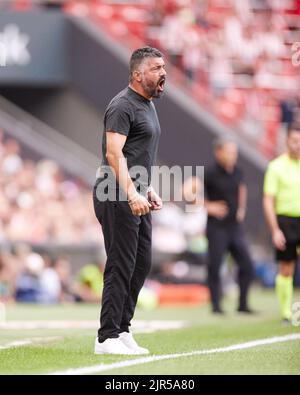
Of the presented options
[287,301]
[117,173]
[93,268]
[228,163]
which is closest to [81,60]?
[93,268]

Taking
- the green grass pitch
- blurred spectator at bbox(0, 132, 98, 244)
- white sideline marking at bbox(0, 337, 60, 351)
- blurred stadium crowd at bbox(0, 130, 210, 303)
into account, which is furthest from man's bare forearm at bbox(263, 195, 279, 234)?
blurred spectator at bbox(0, 132, 98, 244)

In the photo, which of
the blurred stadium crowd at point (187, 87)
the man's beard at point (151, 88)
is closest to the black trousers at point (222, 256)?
the blurred stadium crowd at point (187, 87)

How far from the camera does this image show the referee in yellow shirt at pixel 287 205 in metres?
12.8

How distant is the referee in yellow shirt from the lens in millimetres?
12750

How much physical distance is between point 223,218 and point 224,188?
1.25 feet

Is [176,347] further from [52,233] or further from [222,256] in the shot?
[52,233]

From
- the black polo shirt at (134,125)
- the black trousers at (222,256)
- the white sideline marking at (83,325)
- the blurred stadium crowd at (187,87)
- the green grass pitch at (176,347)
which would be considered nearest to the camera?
the green grass pitch at (176,347)

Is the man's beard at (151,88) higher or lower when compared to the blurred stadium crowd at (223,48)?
lower

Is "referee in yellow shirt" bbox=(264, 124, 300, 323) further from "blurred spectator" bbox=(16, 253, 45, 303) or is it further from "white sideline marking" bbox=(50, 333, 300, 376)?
"blurred spectator" bbox=(16, 253, 45, 303)

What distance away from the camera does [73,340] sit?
33.4ft

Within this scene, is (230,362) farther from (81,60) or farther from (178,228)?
(81,60)

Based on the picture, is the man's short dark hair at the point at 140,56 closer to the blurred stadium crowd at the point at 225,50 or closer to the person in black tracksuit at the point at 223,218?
the person in black tracksuit at the point at 223,218

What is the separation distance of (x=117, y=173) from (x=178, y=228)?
13.9 metres

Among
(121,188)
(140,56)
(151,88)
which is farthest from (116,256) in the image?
(140,56)
